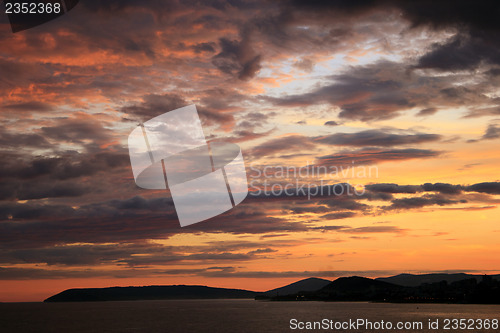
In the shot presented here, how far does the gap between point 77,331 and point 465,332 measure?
97491mm

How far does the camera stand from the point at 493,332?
377 ft

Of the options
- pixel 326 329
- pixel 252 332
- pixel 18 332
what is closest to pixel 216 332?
pixel 252 332

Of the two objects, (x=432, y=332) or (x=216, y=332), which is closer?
(x=216, y=332)

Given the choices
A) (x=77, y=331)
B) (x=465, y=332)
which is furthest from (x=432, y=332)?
(x=77, y=331)

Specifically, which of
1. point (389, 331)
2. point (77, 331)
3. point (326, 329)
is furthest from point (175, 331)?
point (389, 331)

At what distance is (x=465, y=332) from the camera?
120 m

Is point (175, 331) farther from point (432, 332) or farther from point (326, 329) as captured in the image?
point (432, 332)

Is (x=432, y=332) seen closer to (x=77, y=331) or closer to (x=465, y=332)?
(x=465, y=332)

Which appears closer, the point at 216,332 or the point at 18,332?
the point at 216,332

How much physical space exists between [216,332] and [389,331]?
143ft

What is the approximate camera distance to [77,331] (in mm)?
119438

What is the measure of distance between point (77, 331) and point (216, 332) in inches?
1473

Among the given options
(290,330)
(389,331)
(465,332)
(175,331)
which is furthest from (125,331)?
(465,332)

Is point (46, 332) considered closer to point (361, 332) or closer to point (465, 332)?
point (361, 332)
